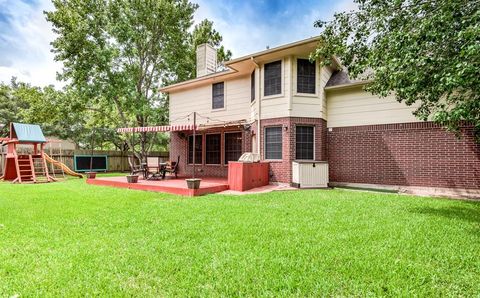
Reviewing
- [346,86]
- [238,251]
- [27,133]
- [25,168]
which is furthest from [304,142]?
[25,168]

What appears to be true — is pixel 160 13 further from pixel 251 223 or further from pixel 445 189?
pixel 445 189

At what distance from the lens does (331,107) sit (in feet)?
40.3

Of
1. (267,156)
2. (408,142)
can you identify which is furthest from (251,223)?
(408,142)

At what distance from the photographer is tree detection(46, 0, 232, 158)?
17.2 metres

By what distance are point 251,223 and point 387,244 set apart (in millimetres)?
2448

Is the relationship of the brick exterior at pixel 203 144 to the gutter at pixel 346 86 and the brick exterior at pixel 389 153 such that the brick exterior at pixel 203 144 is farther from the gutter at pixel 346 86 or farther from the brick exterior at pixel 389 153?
the gutter at pixel 346 86

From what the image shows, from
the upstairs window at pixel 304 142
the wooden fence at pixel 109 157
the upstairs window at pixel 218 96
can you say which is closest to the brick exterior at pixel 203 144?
the upstairs window at pixel 218 96

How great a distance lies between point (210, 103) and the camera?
1495 cm

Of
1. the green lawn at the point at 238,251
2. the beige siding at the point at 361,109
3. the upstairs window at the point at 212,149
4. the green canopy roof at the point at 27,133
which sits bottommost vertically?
the green lawn at the point at 238,251

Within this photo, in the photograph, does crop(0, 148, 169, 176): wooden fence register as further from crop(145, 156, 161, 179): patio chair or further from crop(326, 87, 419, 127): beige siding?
crop(326, 87, 419, 127): beige siding

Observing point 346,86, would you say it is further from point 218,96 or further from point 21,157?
point 21,157

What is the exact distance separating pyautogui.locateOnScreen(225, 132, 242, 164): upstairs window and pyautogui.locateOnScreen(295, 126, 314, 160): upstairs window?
11.2 ft

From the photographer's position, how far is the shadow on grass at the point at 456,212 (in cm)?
607

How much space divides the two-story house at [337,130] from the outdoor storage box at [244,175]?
3.32ft
